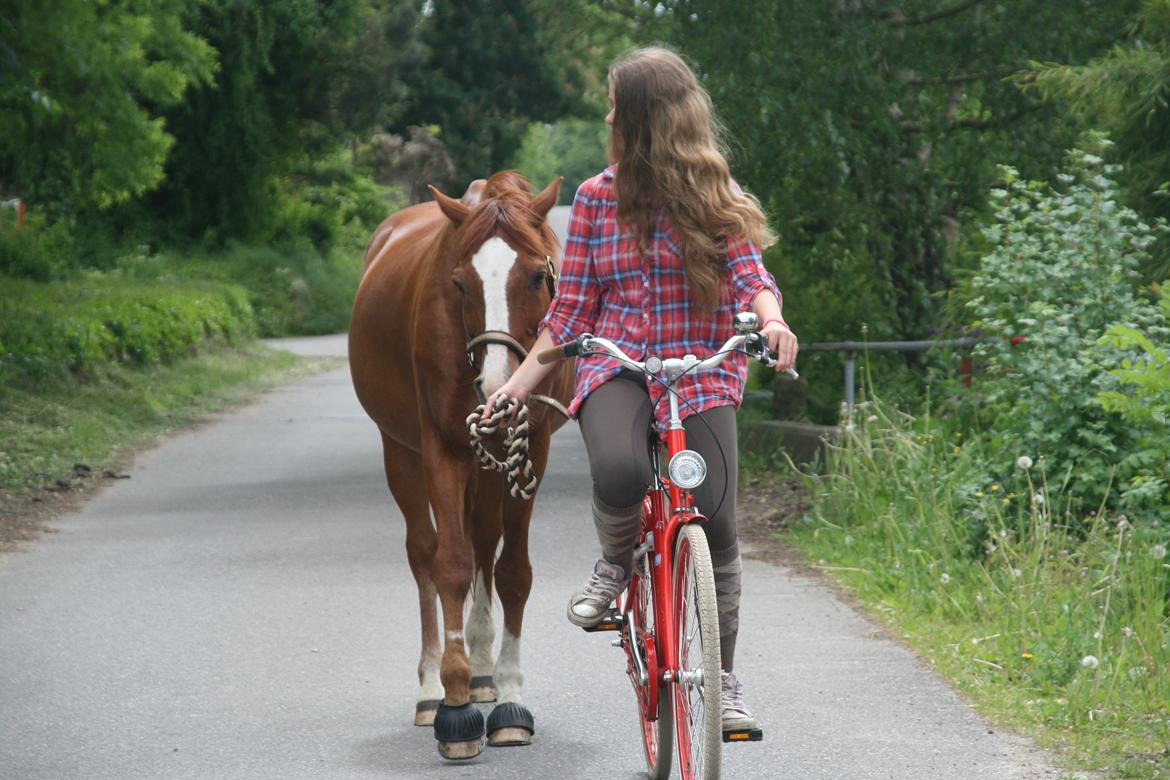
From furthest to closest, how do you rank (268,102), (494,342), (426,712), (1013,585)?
(268,102) → (1013,585) → (426,712) → (494,342)

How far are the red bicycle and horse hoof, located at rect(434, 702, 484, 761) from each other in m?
0.68

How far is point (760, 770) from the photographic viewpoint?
5.30 m

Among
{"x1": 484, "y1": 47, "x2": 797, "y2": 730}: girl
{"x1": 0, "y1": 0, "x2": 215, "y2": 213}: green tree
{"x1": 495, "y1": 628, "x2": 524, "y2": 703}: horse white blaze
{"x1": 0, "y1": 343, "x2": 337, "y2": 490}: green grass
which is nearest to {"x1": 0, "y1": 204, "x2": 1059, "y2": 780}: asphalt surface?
{"x1": 495, "y1": 628, "x2": 524, "y2": 703}: horse white blaze

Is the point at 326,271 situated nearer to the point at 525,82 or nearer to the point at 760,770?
the point at 525,82

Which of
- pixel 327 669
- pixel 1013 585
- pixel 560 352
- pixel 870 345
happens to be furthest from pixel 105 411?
pixel 560 352

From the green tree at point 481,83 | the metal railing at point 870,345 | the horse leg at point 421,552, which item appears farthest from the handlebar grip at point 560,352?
the green tree at point 481,83

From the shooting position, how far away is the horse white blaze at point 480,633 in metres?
6.26

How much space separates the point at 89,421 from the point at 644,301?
12.6 metres

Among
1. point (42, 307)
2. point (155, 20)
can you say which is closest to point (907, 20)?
point (42, 307)

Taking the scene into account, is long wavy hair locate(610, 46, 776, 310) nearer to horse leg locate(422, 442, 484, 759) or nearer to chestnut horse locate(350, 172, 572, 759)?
chestnut horse locate(350, 172, 572, 759)

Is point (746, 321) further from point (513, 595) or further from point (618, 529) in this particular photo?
point (513, 595)

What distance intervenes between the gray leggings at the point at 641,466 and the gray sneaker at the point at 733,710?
11cm

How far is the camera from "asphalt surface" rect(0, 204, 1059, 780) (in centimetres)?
546

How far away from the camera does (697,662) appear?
4652 mm
